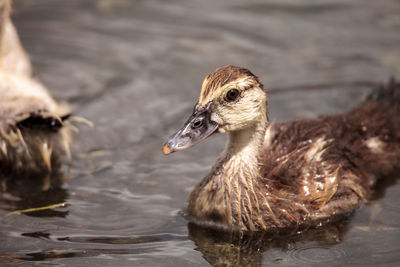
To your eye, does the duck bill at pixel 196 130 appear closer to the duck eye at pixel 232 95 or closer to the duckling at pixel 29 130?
the duck eye at pixel 232 95

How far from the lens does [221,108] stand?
17.1 ft

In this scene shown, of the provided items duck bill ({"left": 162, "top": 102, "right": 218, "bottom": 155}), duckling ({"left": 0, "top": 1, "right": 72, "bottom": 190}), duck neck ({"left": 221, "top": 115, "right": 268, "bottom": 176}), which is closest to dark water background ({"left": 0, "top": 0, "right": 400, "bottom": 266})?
duckling ({"left": 0, "top": 1, "right": 72, "bottom": 190})

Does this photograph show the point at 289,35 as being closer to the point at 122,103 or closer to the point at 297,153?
the point at 122,103

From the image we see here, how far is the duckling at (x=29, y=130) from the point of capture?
20.1 ft

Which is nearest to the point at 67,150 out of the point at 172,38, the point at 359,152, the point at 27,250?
the point at 27,250

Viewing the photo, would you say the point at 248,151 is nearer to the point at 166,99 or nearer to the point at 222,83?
the point at 222,83

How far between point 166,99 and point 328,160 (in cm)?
273

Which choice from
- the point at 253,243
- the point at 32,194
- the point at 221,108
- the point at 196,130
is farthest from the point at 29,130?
the point at 253,243

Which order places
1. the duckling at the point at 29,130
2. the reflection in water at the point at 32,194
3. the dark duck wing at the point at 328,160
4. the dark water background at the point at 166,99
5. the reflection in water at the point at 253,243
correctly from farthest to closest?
the duckling at the point at 29,130 → the reflection in water at the point at 32,194 → the dark duck wing at the point at 328,160 → the dark water background at the point at 166,99 → the reflection in water at the point at 253,243

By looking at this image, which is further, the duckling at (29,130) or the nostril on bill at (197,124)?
the duckling at (29,130)

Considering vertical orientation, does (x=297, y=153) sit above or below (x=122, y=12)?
below

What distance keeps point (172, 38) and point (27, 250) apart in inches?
192

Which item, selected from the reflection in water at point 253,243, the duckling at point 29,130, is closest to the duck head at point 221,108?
the reflection in water at point 253,243

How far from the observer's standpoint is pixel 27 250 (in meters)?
5.09
